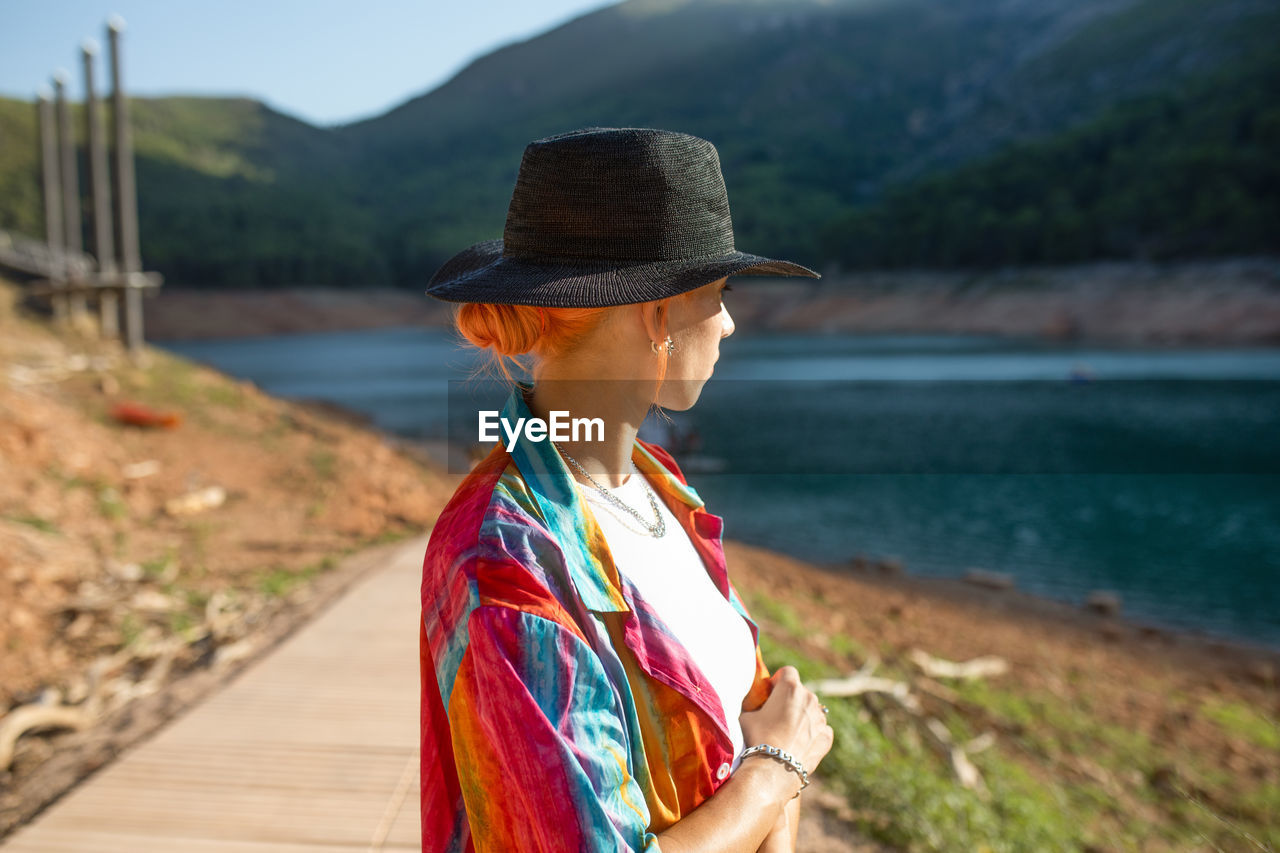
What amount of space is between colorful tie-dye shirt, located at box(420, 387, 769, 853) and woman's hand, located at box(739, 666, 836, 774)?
92 mm

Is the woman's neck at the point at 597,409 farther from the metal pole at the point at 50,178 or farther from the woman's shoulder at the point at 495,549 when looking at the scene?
the metal pole at the point at 50,178

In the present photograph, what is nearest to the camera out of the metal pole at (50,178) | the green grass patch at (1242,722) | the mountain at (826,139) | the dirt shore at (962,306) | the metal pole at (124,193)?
the green grass patch at (1242,722)

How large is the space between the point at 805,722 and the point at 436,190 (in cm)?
10562

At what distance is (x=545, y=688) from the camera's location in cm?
88

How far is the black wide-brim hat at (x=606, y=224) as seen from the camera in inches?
39.5

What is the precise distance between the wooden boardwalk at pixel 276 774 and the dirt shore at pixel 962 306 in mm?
38707

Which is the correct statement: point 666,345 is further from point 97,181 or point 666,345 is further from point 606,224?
point 97,181

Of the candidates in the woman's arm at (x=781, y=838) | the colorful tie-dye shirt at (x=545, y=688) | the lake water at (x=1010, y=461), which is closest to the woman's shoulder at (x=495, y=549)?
the colorful tie-dye shirt at (x=545, y=688)

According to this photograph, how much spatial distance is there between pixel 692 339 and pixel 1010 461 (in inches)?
763

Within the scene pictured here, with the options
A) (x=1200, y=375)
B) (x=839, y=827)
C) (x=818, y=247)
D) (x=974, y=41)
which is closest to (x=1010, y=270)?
(x=818, y=247)

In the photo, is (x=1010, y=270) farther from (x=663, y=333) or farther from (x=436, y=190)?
(x=436, y=190)

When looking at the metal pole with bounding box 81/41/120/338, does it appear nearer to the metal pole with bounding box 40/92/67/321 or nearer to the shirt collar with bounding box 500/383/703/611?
the metal pole with bounding box 40/92/67/321

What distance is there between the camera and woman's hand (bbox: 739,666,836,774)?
1.14m

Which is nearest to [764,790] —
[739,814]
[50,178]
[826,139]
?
[739,814]
